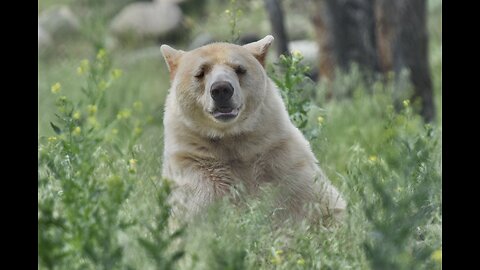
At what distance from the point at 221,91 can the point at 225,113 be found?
13cm

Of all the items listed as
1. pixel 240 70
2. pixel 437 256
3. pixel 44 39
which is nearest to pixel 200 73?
pixel 240 70

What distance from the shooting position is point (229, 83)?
6.00m

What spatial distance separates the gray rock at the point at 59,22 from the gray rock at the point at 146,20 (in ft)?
3.37

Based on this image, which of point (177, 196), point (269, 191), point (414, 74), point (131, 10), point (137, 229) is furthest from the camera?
point (131, 10)

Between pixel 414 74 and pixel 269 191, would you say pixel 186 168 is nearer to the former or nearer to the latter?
pixel 269 191

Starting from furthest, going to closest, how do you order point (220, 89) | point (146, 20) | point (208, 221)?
point (146, 20) → point (220, 89) → point (208, 221)

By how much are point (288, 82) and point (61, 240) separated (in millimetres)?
3348

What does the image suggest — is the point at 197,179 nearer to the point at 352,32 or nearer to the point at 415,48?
the point at 415,48

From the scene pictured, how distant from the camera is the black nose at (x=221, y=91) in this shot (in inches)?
236

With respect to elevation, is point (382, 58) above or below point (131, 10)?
below

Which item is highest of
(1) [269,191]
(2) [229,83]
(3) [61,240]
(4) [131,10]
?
(4) [131,10]

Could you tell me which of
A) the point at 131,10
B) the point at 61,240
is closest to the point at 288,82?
the point at 61,240

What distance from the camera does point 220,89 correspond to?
602cm

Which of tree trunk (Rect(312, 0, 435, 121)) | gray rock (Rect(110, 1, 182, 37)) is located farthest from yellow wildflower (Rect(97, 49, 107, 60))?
gray rock (Rect(110, 1, 182, 37))
